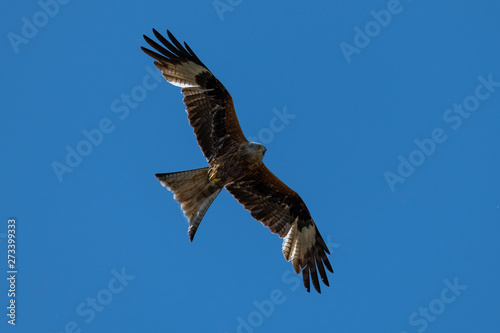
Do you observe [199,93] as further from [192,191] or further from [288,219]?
[288,219]

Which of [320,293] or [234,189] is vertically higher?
[234,189]

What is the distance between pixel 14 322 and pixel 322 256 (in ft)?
18.7

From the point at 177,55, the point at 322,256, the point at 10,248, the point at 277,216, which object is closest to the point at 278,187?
the point at 277,216

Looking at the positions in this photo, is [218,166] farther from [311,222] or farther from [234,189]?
[311,222]

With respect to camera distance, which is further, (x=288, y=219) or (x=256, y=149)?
(x=288, y=219)

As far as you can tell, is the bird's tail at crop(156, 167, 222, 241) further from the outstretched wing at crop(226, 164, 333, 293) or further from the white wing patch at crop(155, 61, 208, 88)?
the white wing patch at crop(155, 61, 208, 88)

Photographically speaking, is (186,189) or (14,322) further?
(14,322)

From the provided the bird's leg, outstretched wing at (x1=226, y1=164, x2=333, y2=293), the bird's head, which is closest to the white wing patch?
the bird's head

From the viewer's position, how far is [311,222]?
14539 mm

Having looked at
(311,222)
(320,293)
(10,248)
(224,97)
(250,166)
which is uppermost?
(10,248)

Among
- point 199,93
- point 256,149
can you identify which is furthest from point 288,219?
point 199,93

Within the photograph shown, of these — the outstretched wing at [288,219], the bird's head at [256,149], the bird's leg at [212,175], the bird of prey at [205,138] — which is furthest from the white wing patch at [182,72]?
the outstretched wing at [288,219]

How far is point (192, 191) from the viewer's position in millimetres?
13438

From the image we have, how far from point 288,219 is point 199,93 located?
2907 millimetres
